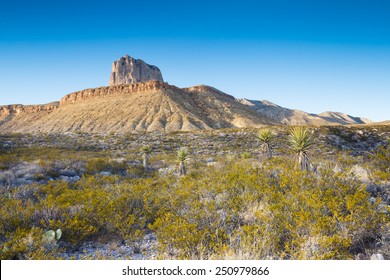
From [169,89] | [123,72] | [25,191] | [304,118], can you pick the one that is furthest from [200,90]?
[25,191]

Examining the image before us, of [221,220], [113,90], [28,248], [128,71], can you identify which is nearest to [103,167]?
[28,248]

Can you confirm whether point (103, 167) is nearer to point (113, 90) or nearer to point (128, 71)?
point (113, 90)

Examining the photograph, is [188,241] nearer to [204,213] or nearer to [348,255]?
[204,213]

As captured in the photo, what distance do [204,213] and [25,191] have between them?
6.64m

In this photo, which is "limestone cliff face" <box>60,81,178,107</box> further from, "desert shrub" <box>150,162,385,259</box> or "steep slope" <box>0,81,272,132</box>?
"desert shrub" <box>150,162,385,259</box>

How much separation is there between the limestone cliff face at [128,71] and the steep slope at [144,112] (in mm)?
60346

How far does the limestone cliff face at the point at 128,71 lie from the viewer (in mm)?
158075

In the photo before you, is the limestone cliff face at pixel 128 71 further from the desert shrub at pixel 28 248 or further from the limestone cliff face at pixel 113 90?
the desert shrub at pixel 28 248

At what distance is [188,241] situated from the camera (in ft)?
14.8

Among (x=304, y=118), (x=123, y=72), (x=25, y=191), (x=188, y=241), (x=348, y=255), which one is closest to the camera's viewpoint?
(x=348, y=255)

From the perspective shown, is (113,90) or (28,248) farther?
(113,90)

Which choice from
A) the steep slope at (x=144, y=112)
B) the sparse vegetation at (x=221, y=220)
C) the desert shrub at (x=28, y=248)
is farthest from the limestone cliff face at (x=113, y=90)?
the desert shrub at (x=28, y=248)

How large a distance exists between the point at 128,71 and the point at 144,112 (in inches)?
3861

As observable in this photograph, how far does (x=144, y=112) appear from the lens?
71750 mm
